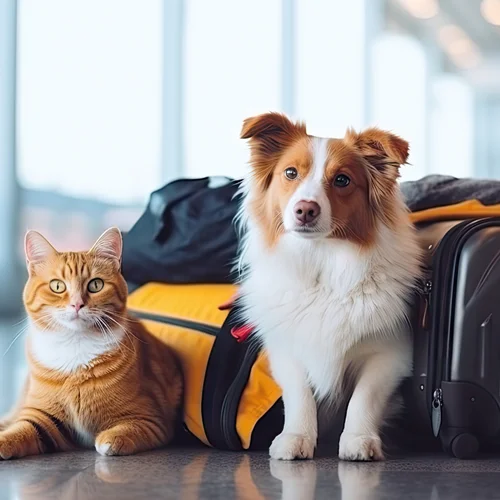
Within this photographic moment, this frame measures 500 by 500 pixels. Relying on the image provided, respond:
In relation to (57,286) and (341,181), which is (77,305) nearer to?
(57,286)

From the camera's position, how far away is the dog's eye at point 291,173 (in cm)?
189

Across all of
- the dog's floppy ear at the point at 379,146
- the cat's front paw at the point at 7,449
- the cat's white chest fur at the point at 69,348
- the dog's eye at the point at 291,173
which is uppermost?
the dog's floppy ear at the point at 379,146

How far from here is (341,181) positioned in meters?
1.86

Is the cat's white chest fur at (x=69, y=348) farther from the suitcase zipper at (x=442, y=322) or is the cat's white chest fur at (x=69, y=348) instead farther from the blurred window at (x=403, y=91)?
the blurred window at (x=403, y=91)

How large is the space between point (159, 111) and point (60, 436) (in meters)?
2.85

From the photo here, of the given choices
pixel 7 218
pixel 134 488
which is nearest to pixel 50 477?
pixel 134 488

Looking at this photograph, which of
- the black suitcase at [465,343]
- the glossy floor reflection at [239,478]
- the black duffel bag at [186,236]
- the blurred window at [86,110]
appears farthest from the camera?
the blurred window at [86,110]

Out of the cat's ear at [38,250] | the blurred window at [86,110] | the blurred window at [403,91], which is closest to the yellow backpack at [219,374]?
the cat's ear at [38,250]

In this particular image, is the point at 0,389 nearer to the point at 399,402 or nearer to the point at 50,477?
the point at 50,477

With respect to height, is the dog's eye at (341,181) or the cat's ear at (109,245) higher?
the dog's eye at (341,181)

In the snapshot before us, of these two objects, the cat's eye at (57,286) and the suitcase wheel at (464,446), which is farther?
the cat's eye at (57,286)

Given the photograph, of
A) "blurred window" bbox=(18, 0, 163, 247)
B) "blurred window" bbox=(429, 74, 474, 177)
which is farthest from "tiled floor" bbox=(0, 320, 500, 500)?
"blurred window" bbox=(429, 74, 474, 177)

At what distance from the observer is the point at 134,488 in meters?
1.52

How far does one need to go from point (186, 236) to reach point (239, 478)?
0.88m
